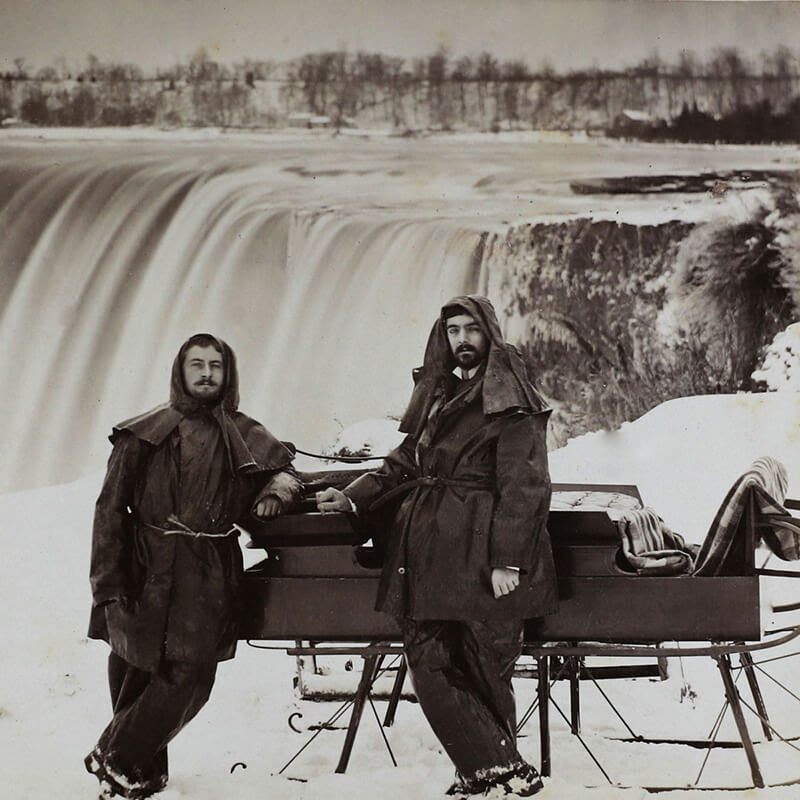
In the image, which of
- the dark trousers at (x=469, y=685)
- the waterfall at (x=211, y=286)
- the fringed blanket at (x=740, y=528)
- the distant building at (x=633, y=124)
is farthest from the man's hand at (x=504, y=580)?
the distant building at (x=633, y=124)

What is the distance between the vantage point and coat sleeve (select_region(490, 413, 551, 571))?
3.97m

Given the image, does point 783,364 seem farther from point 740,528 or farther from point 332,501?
point 332,501

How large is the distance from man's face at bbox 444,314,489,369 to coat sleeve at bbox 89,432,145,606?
124 centimetres

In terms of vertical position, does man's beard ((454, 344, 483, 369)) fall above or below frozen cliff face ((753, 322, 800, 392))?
above

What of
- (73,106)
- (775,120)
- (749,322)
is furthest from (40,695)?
(775,120)

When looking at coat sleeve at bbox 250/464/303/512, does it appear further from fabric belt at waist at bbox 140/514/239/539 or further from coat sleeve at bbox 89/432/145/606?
coat sleeve at bbox 89/432/145/606

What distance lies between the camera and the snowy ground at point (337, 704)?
15.0 ft

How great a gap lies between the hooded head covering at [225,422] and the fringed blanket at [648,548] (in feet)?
4.33

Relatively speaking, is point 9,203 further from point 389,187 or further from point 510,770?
point 510,770

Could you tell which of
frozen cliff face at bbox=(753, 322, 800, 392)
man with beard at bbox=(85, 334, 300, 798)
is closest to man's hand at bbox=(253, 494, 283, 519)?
man with beard at bbox=(85, 334, 300, 798)

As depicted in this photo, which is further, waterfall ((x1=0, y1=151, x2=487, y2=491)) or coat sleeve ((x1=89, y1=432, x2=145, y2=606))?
waterfall ((x1=0, y1=151, x2=487, y2=491))

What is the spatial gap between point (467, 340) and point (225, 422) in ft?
3.20

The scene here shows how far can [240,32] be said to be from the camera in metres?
5.59

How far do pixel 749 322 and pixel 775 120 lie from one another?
40.1 inches
